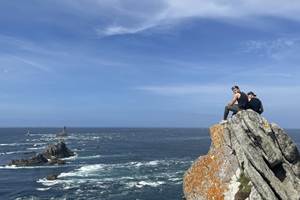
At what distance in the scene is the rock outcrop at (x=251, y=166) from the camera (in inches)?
933

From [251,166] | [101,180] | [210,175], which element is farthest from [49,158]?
[251,166]

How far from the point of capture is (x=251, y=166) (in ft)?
79.0

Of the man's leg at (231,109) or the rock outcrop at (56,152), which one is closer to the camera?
the man's leg at (231,109)

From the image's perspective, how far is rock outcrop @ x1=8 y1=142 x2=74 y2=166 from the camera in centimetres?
10862

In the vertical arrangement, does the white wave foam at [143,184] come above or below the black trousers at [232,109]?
below

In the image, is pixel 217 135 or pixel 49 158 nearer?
pixel 217 135

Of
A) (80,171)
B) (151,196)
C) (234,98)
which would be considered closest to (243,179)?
(234,98)

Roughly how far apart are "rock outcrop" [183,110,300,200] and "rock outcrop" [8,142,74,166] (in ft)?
281

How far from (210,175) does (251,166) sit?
2.82 metres

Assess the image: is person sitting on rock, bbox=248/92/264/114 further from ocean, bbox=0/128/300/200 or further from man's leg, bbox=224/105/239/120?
ocean, bbox=0/128/300/200

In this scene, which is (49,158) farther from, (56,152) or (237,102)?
(237,102)

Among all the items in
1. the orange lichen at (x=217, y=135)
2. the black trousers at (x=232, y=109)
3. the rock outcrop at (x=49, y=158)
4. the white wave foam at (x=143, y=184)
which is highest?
the black trousers at (x=232, y=109)

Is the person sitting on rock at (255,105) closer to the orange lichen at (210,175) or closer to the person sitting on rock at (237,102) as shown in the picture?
the person sitting on rock at (237,102)

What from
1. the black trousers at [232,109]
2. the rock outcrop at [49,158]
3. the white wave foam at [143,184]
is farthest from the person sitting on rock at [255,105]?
the rock outcrop at [49,158]
